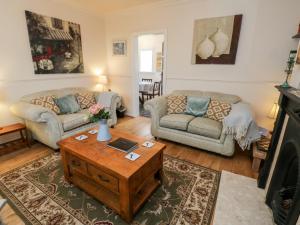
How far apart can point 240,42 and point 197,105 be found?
1.28 meters

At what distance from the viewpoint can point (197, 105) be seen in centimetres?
301

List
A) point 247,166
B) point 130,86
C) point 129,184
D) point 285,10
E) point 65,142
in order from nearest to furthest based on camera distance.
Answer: point 129,184 → point 65,142 → point 247,166 → point 285,10 → point 130,86

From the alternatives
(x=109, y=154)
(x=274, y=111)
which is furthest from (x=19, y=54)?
(x=274, y=111)

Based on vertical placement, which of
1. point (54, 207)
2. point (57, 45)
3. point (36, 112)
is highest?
point (57, 45)

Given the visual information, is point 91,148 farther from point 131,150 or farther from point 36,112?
point 36,112

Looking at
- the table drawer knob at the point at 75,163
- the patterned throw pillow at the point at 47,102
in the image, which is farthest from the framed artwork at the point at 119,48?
the table drawer knob at the point at 75,163

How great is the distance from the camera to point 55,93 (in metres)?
3.26

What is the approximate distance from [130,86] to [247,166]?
10.1 ft

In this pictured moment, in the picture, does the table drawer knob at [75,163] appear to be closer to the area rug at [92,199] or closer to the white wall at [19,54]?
the area rug at [92,199]

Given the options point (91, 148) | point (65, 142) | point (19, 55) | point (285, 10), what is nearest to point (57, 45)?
point (19, 55)

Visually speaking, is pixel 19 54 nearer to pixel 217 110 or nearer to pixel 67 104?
pixel 67 104

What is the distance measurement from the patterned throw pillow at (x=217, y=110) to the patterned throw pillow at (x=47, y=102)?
104 inches

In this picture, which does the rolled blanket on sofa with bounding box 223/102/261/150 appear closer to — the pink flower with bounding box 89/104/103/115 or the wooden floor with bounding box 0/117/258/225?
the wooden floor with bounding box 0/117/258/225

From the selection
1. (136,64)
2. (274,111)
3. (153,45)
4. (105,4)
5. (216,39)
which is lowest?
(274,111)
